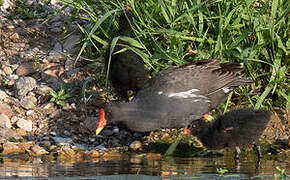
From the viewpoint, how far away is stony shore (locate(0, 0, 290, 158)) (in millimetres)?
7406

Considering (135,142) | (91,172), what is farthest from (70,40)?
(91,172)

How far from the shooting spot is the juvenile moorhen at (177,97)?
692 centimetres

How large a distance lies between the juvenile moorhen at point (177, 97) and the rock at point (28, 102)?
1457 millimetres

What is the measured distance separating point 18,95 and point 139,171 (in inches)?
111

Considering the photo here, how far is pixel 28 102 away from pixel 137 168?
95.8 inches

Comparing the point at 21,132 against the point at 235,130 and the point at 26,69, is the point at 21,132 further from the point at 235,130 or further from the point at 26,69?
the point at 235,130

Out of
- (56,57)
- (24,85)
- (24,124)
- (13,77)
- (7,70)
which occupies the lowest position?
(24,124)

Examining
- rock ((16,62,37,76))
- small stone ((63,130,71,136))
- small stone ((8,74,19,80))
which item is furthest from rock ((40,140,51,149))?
rock ((16,62,37,76))

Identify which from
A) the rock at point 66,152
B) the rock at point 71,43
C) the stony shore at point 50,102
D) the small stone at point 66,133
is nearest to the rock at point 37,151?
the stony shore at point 50,102

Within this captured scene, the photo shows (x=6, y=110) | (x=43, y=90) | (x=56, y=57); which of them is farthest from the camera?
(x=56, y=57)

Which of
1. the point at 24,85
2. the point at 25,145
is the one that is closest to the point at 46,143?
the point at 25,145

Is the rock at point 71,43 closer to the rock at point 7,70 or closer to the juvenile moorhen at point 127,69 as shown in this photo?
the rock at point 7,70

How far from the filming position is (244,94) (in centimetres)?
758

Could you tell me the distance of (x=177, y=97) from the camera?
7.01 m
